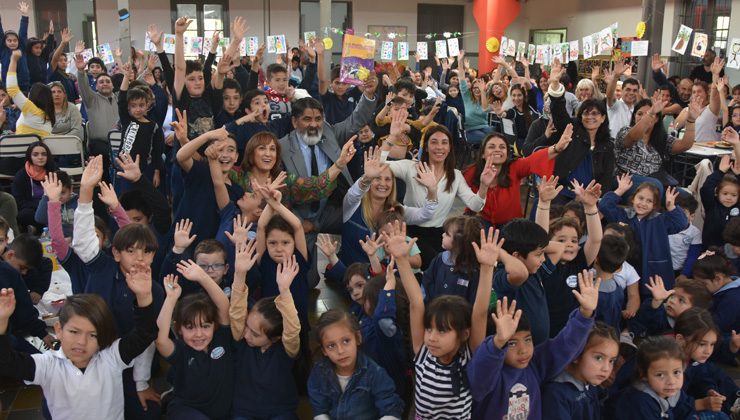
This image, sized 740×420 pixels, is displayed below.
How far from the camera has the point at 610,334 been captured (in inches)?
105

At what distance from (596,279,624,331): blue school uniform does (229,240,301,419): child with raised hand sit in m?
1.68

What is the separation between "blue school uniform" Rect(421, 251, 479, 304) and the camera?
309cm

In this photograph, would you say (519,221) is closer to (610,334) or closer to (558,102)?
(610,334)

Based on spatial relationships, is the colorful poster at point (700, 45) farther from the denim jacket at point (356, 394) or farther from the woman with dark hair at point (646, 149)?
the denim jacket at point (356, 394)

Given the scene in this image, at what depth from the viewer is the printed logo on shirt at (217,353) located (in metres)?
2.88

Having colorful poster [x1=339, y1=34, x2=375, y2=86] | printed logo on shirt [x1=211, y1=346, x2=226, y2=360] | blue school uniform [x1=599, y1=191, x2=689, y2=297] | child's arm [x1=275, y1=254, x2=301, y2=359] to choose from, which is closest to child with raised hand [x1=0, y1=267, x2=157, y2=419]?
printed logo on shirt [x1=211, y1=346, x2=226, y2=360]

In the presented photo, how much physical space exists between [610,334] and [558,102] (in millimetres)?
2985

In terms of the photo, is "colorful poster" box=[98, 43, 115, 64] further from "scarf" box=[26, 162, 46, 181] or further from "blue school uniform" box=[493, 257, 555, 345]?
"blue school uniform" box=[493, 257, 555, 345]

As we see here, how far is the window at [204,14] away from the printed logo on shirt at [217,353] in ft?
50.9

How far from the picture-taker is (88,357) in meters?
2.65

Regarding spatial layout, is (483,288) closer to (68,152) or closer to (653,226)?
(653,226)

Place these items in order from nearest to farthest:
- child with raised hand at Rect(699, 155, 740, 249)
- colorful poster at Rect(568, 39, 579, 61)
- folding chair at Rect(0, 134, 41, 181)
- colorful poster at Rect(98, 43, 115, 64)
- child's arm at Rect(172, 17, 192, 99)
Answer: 1. child with raised hand at Rect(699, 155, 740, 249)
2. child's arm at Rect(172, 17, 192, 99)
3. folding chair at Rect(0, 134, 41, 181)
4. colorful poster at Rect(568, 39, 579, 61)
5. colorful poster at Rect(98, 43, 115, 64)

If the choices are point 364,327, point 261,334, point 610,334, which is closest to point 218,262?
point 261,334

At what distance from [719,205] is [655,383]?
2692 millimetres
